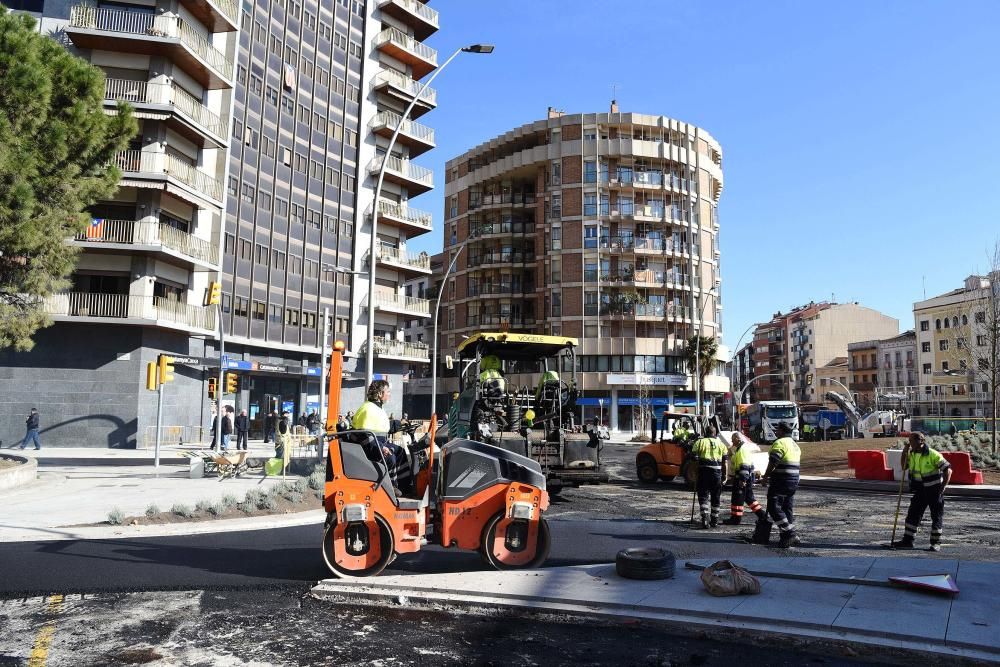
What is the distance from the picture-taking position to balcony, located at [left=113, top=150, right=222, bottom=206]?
2702 centimetres

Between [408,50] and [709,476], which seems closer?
[709,476]

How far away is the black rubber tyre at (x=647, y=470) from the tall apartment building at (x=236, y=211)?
360 inches

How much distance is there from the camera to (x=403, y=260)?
43188 millimetres

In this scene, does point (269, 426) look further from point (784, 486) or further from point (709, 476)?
point (784, 486)

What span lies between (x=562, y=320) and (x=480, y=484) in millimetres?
50842

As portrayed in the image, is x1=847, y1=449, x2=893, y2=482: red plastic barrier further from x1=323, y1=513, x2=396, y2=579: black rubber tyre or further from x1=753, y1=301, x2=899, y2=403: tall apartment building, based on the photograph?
x1=753, y1=301, x2=899, y2=403: tall apartment building

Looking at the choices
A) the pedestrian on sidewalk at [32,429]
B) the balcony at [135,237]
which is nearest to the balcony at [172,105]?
the balcony at [135,237]

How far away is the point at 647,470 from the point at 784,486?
859cm

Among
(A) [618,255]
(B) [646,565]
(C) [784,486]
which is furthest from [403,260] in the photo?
(B) [646,565]

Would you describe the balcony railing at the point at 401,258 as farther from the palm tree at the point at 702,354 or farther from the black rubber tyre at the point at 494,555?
the black rubber tyre at the point at 494,555

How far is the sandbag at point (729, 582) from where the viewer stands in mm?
6074

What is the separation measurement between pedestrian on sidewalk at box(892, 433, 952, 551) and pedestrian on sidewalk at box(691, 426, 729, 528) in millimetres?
2480

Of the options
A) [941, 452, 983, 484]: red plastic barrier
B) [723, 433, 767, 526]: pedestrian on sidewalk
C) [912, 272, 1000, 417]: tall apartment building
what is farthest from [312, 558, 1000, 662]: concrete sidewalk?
[912, 272, 1000, 417]: tall apartment building

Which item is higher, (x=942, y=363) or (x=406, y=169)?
(x=406, y=169)
